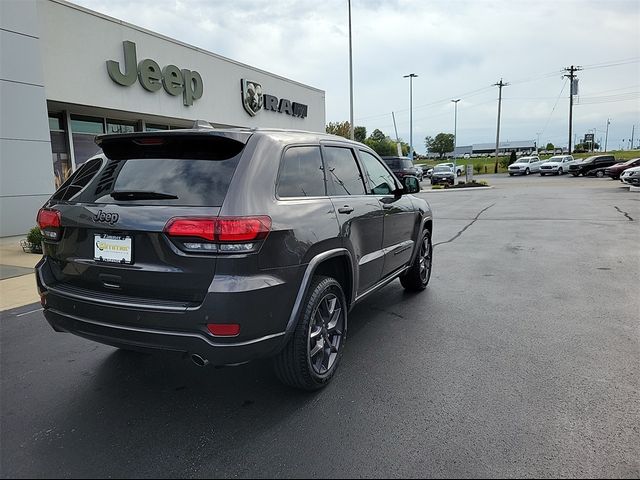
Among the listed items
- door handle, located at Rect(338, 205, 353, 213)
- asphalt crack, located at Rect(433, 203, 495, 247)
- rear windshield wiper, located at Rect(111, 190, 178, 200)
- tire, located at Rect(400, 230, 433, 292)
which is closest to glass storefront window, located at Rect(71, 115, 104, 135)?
asphalt crack, located at Rect(433, 203, 495, 247)

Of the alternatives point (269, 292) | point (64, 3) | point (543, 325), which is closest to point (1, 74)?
point (64, 3)

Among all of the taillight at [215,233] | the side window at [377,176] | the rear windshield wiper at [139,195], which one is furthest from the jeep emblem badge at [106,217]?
the side window at [377,176]

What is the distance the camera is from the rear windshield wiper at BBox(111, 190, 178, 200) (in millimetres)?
2719

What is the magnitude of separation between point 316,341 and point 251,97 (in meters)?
19.4

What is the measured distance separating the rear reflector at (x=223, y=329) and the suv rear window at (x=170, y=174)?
2.26 ft

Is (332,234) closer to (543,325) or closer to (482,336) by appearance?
(482,336)

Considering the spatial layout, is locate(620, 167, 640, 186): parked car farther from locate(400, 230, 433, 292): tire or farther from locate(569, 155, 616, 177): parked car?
locate(400, 230, 433, 292): tire

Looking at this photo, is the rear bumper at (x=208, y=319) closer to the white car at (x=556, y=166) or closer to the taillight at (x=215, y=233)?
the taillight at (x=215, y=233)

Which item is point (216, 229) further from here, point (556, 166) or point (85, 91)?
point (556, 166)

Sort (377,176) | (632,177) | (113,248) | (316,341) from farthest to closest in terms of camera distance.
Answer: (632,177) < (377,176) < (316,341) < (113,248)

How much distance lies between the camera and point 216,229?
2.53 meters

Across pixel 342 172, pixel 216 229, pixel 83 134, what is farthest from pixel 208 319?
pixel 83 134

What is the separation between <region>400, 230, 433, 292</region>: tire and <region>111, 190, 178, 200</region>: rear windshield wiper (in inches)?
136

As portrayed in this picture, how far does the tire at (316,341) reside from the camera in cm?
302
